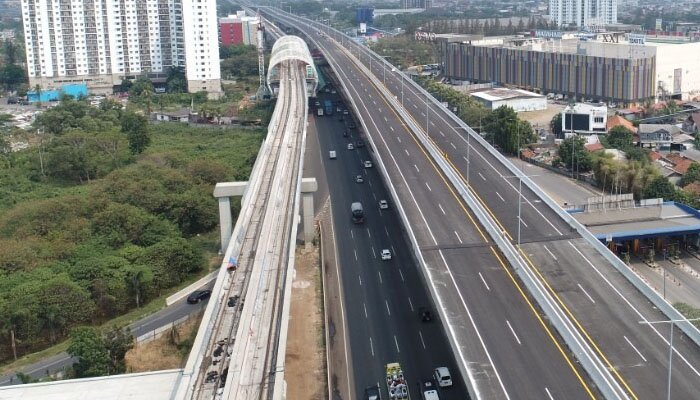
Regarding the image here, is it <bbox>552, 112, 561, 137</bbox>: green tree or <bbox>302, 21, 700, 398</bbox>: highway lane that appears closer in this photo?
<bbox>302, 21, 700, 398</bbox>: highway lane

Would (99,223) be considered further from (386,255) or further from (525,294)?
(525,294)

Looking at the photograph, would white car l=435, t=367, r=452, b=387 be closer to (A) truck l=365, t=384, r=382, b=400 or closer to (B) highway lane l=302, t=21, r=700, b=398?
(A) truck l=365, t=384, r=382, b=400

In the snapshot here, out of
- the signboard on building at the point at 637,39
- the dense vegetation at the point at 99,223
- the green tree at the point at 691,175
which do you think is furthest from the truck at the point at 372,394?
the signboard on building at the point at 637,39

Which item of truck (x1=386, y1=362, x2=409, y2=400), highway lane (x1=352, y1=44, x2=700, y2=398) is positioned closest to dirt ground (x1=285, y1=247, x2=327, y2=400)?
truck (x1=386, y1=362, x2=409, y2=400)

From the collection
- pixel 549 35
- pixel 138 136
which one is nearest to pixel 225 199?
pixel 138 136

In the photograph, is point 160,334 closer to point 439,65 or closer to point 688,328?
point 688,328

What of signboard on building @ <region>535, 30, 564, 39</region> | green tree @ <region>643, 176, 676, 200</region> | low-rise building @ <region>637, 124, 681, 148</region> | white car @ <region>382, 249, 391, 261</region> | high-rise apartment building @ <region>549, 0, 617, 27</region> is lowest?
white car @ <region>382, 249, 391, 261</region>
